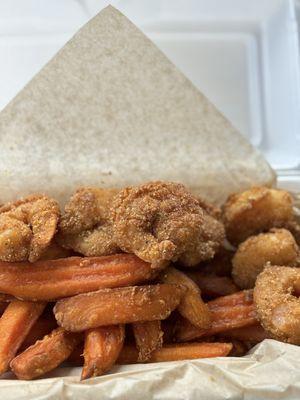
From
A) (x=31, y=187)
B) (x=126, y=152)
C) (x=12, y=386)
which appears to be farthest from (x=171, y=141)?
(x=12, y=386)

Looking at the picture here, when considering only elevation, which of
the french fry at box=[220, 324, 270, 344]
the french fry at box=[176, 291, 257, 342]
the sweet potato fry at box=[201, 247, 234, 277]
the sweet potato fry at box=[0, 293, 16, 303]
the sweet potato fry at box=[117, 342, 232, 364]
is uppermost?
the sweet potato fry at box=[0, 293, 16, 303]

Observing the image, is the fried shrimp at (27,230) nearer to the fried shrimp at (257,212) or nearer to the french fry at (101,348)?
the french fry at (101,348)

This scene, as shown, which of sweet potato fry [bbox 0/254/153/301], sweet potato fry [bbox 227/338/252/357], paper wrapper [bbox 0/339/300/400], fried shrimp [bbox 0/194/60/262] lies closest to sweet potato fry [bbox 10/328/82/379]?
paper wrapper [bbox 0/339/300/400]

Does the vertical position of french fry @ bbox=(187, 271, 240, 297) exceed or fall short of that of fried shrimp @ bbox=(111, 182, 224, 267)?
it falls short

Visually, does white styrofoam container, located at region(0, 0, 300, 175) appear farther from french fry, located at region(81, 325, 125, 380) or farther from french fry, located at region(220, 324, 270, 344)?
french fry, located at region(81, 325, 125, 380)

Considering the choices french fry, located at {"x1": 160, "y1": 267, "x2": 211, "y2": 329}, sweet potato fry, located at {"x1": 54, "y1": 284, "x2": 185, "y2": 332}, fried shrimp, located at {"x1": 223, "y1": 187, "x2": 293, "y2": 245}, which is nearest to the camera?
sweet potato fry, located at {"x1": 54, "y1": 284, "x2": 185, "y2": 332}

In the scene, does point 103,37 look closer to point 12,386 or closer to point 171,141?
point 171,141

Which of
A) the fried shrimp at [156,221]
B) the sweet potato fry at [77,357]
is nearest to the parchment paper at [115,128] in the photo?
the fried shrimp at [156,221]
